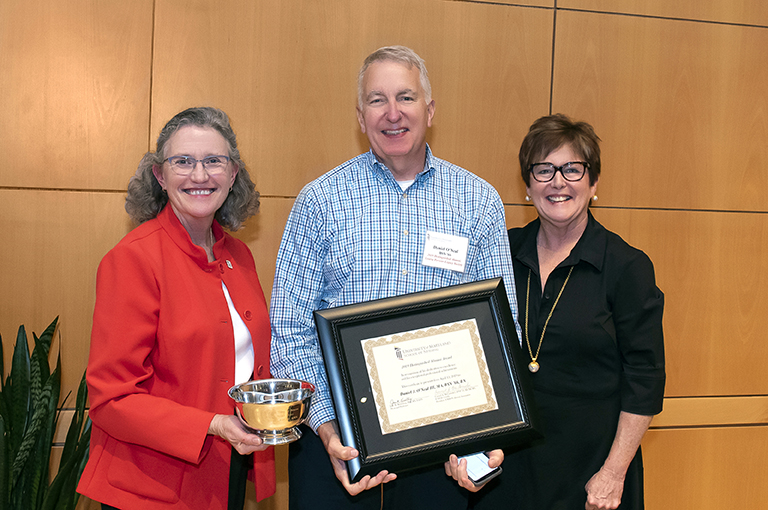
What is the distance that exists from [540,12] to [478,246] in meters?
1.62

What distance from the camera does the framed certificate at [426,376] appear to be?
159 centimetres

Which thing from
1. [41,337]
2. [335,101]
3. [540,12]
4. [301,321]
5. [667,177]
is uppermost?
[540,12]

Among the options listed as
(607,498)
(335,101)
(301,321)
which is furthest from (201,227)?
(607,498)

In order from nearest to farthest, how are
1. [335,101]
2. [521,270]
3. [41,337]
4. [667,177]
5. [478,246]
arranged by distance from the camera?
1. [478,246]
2. [521,270]
3. [41,337]
4. [335,101]
5. [667,177]

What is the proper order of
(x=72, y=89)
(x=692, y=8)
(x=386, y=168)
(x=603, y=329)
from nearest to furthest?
(x=386, y=168), (x=603, y=329), (x=72, y=89), (x=692, y=8)

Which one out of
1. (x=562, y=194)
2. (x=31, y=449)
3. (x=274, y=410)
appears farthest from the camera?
(x=31, y=449)

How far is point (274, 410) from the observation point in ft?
4.61

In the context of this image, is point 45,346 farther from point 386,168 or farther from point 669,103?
point 669,103

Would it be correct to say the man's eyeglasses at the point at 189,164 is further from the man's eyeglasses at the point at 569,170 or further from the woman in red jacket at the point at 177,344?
the man's eyeglasses at the point at 569,170

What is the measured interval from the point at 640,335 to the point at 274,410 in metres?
1.37

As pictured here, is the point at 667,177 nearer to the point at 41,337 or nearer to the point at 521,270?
the point at 521,270

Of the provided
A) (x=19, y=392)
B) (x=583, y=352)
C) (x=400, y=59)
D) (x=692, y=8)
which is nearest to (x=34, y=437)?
(x=19, y=392)

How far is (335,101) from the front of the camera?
109 inches

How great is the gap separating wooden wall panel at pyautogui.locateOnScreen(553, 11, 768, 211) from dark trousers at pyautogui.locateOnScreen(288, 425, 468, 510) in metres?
1.88
